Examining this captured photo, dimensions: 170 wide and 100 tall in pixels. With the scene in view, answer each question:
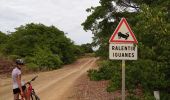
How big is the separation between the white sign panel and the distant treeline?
132 ft

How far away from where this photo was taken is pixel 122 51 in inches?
466

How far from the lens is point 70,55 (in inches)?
2753

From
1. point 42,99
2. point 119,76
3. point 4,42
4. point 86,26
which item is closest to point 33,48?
point 4,42

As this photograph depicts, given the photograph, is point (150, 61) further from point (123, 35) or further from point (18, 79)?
point (18, 79)

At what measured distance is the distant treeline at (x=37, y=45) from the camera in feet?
186

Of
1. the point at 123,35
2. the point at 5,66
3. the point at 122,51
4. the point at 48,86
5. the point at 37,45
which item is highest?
the point at 37,45

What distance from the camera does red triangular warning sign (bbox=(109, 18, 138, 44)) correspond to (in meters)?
11.9

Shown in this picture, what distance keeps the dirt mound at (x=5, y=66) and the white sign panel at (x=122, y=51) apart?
31373 millimetres

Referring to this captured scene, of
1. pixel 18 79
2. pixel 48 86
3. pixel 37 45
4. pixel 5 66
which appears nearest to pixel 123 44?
pixel 18 79

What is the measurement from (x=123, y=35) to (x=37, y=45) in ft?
158

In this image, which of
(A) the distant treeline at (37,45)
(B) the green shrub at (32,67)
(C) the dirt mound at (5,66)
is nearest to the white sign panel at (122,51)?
(C) the dirt mound at (5,66)

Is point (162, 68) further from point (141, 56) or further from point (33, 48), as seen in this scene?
point (33, 48)

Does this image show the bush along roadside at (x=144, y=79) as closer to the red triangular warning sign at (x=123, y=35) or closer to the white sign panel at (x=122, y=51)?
the white sign panel at (x=122, y=51)

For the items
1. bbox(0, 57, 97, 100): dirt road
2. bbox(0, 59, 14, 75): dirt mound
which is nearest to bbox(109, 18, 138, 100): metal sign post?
bbox(0, 57, 97, 100): dirt road
